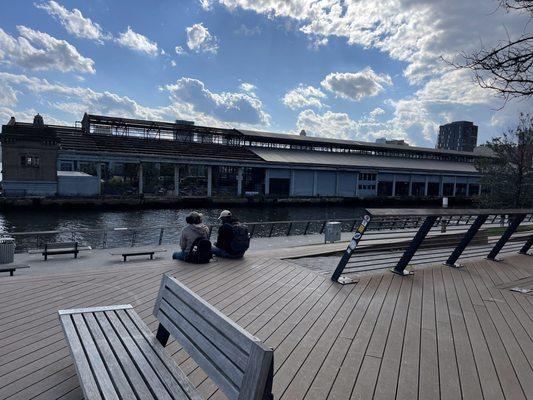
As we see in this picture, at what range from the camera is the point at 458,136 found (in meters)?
162

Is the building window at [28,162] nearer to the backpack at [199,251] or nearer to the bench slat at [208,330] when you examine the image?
the backpack at [199,251]

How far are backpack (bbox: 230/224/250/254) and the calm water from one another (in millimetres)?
13723

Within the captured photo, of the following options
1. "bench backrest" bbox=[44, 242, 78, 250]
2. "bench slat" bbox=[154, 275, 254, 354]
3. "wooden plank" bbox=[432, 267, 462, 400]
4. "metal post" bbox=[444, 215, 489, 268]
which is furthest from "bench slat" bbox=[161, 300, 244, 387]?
"bench backrest" bbox=[44, 242, 78, 250]

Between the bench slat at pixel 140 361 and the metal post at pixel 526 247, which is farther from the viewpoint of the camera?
the metal post at pixel 526 247

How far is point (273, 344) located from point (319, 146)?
6832cm

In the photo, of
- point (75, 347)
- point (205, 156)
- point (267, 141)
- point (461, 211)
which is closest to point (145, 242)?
point (461, 211)

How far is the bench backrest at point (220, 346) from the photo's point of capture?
1.83 meters

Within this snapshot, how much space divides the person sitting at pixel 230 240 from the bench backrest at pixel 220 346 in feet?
16.7

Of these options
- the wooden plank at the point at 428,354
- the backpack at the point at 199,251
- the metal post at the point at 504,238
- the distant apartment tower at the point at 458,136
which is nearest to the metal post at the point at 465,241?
the metal post at the point at 504,238

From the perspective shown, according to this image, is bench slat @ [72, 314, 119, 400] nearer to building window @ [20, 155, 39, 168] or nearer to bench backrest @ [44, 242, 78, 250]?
bench backrest @ [44, 242, 78, 250]

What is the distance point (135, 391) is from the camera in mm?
2318

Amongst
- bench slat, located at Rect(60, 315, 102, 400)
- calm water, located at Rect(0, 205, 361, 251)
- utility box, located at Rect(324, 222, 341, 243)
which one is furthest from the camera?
calm water, located at Rect(0, 205, 361, 251)

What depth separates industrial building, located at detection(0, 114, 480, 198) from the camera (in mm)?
41594

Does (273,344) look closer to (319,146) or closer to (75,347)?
(75,347)
